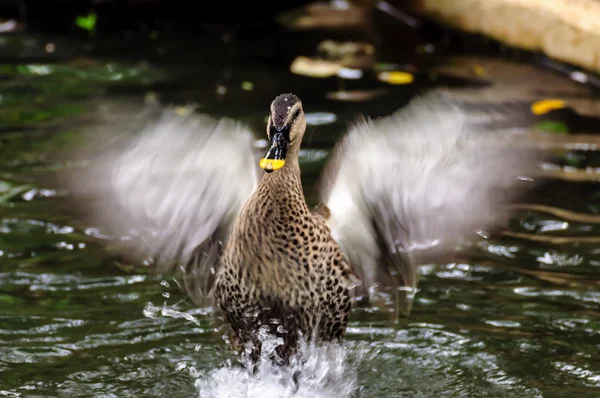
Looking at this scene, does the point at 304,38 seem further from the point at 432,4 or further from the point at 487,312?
the point at 487,312

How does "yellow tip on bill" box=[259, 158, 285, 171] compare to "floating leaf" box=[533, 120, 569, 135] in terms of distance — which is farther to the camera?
"floating leaf" box=[533, 120, 569, 135]

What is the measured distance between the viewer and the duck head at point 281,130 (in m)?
3.72

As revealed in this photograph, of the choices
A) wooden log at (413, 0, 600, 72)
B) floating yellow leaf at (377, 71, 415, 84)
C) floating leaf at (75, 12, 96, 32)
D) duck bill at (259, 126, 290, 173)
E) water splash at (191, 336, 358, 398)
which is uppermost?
duck bill at (259, 126, 290, 173)

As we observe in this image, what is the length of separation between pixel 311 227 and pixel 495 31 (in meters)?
5.42

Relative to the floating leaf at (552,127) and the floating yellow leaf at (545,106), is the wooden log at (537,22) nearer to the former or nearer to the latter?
the floating yellow leaf at (545,106)

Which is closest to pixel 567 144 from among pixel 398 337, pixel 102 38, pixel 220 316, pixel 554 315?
pixel 554 315

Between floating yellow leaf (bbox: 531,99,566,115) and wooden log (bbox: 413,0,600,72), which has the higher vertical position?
wooden log (bbox: 413,0,600,72)

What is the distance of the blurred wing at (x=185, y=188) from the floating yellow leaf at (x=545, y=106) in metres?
3.56

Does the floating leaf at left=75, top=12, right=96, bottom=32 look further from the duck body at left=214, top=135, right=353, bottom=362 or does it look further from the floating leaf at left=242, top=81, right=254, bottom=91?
the duck body at left=214, top=135, right=353, bottom=362

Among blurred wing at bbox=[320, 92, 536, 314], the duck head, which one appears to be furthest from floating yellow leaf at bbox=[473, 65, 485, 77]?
the duck head

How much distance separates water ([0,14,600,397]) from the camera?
14.1 feet

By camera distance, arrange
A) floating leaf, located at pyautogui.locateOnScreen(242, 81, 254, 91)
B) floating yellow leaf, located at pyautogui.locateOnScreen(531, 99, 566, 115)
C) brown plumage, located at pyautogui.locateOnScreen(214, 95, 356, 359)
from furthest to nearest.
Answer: floating leaf, located at pyautogui.locateOnScreen(242, 81, 254, 91) → floating yellow leaf, located at pyautogui.locateOnScreen(531, 99, 566, 115) → brown plumage, located at pyautogui.locateOnScreen(214, 95, 356, 359)

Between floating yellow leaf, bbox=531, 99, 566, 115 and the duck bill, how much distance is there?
3.94 metres

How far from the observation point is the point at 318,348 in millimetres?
4258
